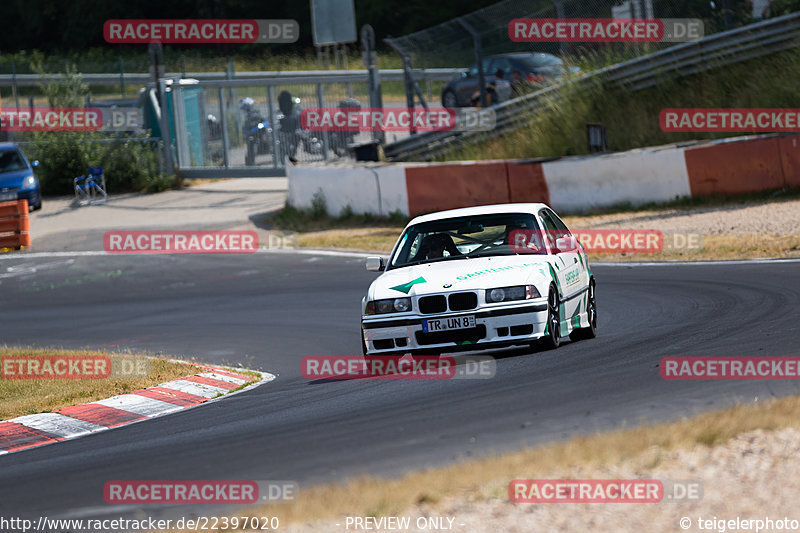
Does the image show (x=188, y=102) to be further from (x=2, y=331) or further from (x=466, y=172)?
(x=2, y=331)

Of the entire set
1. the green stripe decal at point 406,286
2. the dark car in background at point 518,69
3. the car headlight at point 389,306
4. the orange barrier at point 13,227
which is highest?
the dark car in background at point 518,69

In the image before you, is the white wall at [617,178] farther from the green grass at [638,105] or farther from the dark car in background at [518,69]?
the dark car in background at [518,69]

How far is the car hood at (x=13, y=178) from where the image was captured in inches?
1038

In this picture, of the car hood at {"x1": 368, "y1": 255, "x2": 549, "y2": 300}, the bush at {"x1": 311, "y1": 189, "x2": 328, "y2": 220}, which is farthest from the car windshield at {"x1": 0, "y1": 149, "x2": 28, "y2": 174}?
the car hood at {"x1": 368, "y1": 255, "x2": 549, "y2": 300}

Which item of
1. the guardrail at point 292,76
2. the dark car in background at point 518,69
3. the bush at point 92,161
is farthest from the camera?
the bush at point 92,161

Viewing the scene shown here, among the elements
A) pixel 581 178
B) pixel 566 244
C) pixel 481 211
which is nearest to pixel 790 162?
pixel 581 178

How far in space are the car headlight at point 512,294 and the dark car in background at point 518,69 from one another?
1598 centimetres

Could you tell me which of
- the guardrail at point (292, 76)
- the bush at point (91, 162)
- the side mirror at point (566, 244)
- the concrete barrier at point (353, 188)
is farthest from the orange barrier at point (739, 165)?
the bush at point (91, 162)

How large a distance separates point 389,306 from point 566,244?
1991 millimetres

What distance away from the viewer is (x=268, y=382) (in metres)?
10.4

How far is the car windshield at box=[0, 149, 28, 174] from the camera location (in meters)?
26.7

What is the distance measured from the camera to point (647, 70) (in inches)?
947

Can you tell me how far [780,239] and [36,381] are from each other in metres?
9.94

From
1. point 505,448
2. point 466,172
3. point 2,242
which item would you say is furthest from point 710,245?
point 2,242
